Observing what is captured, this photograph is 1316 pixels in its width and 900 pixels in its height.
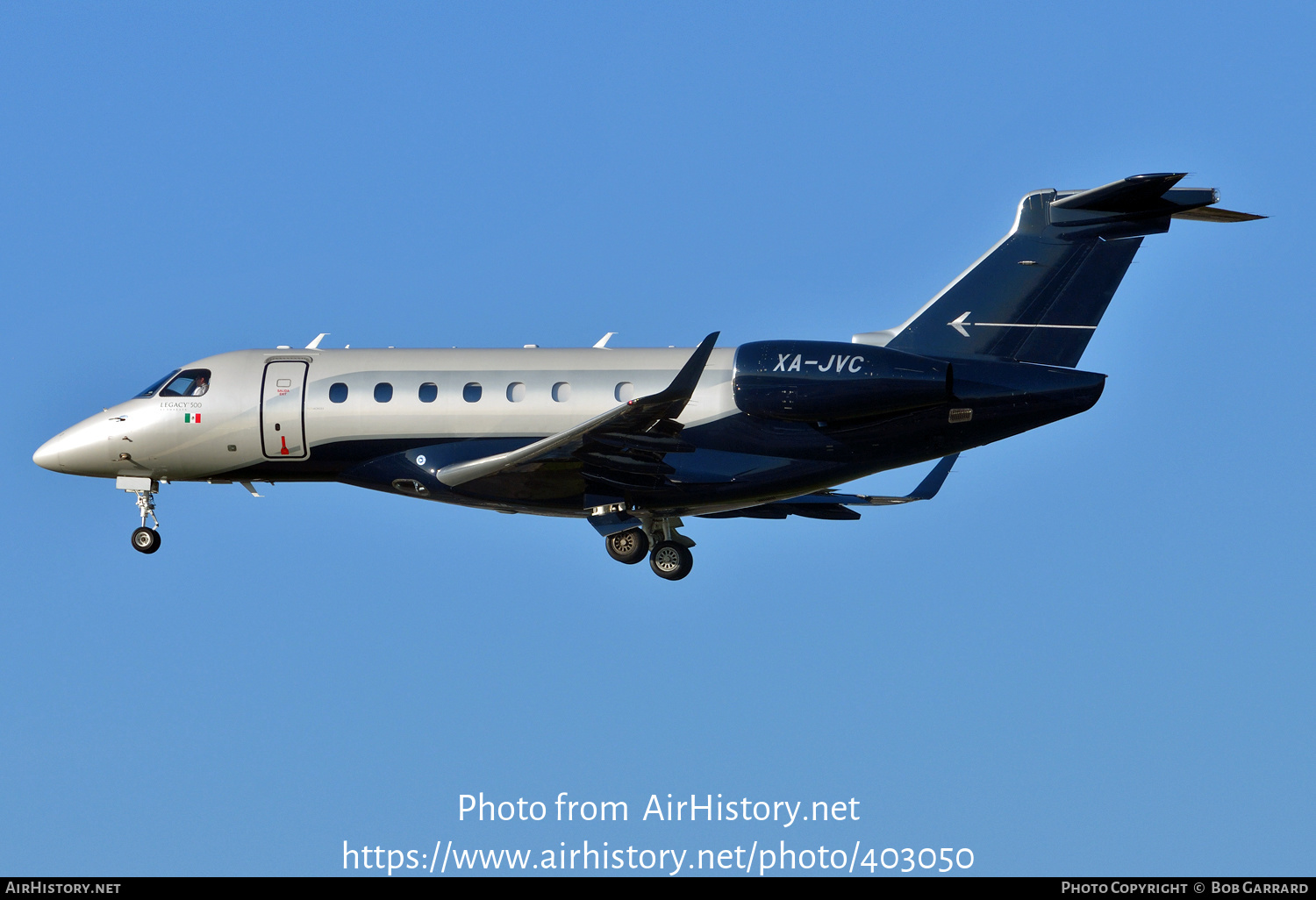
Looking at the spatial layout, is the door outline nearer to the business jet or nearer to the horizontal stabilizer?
the business jet

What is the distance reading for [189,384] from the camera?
27391 mm

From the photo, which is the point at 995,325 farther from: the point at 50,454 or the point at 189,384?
the point at 50,454

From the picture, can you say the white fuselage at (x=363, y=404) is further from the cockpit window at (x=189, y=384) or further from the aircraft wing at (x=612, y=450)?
the aircraft wing at (x=612, y=450)

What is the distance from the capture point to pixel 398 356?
87.1 feet

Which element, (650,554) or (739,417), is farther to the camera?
(650,554)

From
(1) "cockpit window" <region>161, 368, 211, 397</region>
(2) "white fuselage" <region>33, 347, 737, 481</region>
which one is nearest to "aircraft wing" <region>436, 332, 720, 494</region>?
(2) "white fuselage" <region>33, 347, 737, 481</region>

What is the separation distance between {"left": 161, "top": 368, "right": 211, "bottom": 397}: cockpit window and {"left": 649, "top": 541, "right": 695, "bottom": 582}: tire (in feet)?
25.9

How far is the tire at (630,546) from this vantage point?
26.3m

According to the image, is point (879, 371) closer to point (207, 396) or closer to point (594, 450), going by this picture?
point (594, 450)

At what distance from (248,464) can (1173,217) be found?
14.8 metres

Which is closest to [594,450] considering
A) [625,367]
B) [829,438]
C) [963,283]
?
[625,367]

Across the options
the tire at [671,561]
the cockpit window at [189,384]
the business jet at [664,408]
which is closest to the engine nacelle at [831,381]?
the business jet at [664,408]

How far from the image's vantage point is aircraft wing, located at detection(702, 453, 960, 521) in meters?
28.0

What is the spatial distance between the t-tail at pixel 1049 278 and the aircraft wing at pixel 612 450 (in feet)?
13.1
